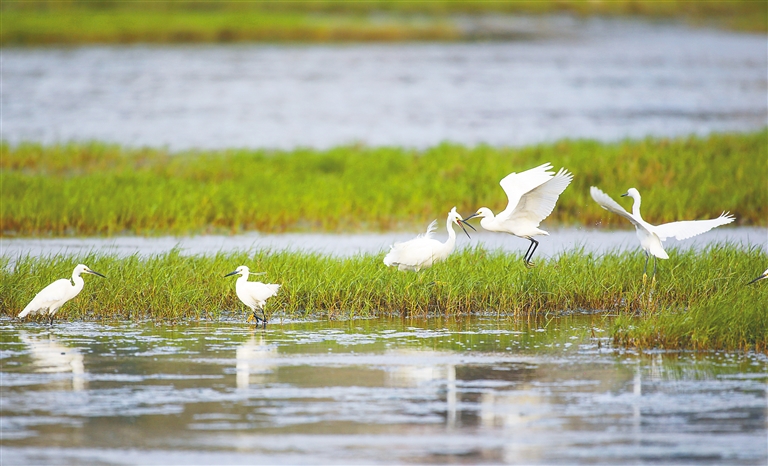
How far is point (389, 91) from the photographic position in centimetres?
4891

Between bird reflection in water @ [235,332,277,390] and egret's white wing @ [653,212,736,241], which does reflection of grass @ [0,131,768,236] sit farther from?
bird reflection in water @ [235,332,277,390]

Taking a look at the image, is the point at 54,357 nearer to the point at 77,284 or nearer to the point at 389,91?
the point at 77,284

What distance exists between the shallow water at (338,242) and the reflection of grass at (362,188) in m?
0.57

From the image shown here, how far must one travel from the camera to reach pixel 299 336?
11719 mm

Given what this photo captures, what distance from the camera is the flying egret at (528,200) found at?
1286 centimetres

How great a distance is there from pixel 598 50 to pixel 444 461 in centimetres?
5815

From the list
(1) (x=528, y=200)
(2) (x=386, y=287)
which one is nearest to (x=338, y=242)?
(2) (x=386, y=287)

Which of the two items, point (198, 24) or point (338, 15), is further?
point (338, 15)

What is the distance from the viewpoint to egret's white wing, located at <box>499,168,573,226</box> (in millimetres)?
12812

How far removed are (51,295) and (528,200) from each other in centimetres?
522

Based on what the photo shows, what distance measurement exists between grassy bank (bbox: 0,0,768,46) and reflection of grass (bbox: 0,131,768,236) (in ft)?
134

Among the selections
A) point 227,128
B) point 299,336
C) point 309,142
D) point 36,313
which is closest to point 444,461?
point 299,336

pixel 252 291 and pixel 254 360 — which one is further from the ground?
pixel 252 291

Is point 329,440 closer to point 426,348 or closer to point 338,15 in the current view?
point 426,348
